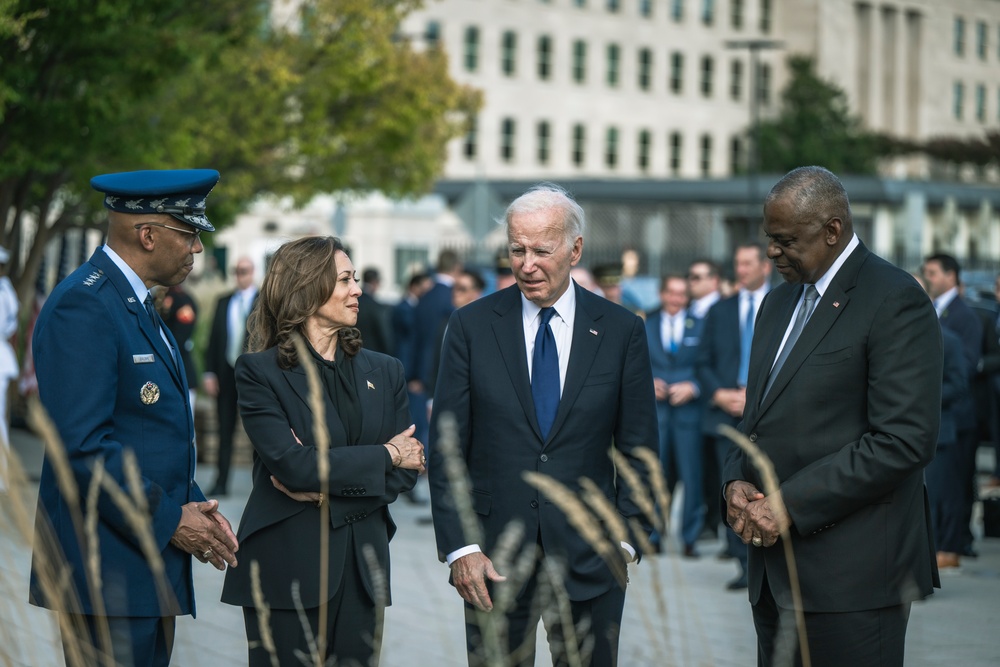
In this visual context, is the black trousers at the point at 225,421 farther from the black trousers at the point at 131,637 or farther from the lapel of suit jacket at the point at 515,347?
the black trousers at the point at 131,637

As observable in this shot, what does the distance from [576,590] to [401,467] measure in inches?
27.0

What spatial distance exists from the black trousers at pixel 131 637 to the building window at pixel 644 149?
3157 inches

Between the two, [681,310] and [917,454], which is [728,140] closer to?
[681,310]

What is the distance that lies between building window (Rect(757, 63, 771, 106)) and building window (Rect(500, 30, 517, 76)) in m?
16.3

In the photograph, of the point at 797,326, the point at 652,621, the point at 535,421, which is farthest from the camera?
the point at 652,621

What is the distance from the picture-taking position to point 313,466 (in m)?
4.62

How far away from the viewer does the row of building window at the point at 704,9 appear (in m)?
82.2

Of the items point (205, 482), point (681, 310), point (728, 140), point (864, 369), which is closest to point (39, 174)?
point (205, 482)

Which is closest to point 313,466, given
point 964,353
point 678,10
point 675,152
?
point 964,353

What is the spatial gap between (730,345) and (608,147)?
73.0 meters

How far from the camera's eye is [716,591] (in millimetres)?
9719

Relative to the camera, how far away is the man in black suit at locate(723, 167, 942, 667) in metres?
4.27

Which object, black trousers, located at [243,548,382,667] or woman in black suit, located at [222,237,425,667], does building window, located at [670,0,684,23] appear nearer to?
woman in black suit, located at [222,237,425,667]

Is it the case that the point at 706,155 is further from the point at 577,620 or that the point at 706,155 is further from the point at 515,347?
the point at 577,620
